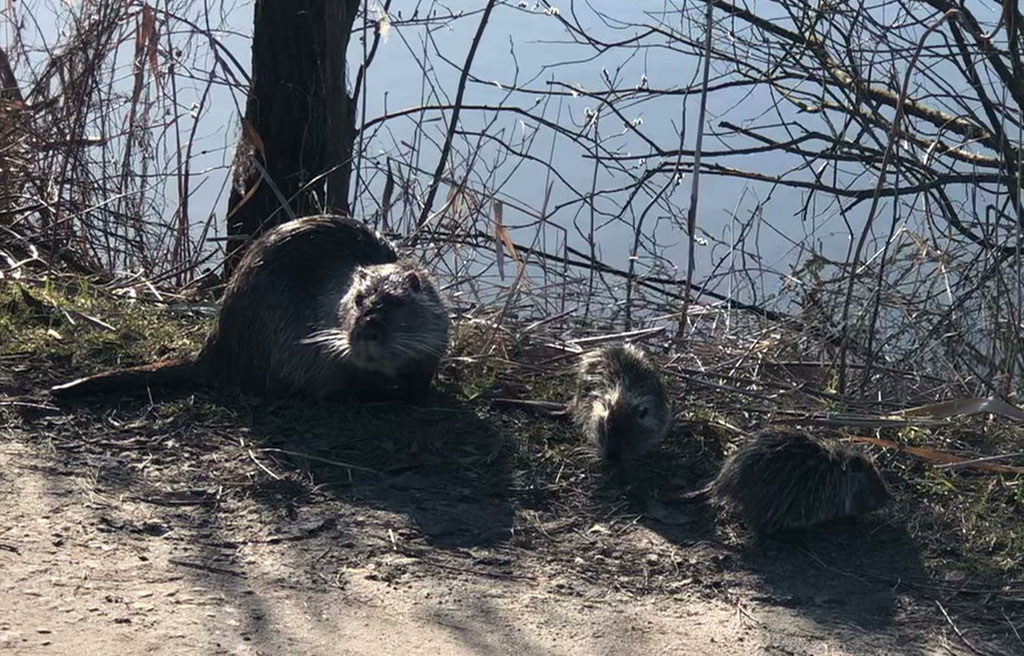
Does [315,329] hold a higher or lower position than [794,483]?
higher

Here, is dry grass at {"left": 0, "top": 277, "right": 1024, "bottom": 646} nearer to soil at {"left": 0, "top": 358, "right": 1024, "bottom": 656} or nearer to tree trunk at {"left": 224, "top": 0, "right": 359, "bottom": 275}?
soil at {"left": 0, "top": 358, "right": 1024, "bottom": 656}

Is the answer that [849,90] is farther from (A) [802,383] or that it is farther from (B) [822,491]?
(B) [822,491]

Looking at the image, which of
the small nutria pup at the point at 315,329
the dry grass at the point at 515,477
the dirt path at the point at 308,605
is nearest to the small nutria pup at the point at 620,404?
the dry grass at the point at 515,477

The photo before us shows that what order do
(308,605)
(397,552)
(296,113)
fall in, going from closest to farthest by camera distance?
1. (308,605)
2. (397,552)
3. (296,113)

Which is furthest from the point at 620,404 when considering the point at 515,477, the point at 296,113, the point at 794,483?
the point at 296,113

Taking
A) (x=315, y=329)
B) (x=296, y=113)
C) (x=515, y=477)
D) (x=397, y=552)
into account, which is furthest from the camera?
(x=296, y=113)

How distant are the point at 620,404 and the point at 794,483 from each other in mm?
683

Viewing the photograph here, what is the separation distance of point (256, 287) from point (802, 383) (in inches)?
87.7

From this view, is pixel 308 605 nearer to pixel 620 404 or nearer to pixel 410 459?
pixel 410 459

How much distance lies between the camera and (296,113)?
7.10 meters

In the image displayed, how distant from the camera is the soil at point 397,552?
123 inches

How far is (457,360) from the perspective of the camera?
5227 millimetres

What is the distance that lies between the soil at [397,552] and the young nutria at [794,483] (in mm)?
68

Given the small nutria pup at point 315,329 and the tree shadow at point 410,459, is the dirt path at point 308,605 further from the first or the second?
the small nutria pup at point 315,329
